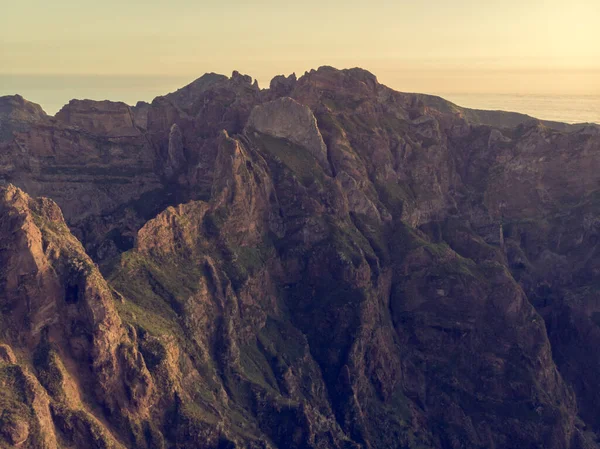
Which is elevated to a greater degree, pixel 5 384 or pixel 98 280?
pixel 98 280

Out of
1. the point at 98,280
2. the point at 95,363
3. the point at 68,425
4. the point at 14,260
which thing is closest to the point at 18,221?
the point at 14,260

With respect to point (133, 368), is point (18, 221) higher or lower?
higher

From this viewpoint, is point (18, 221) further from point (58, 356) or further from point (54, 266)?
point (58, 356)

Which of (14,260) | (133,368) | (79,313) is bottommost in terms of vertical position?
(133,368)

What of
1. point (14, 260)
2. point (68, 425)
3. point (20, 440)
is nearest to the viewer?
point (20, 440)

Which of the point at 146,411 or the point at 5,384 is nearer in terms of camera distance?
the point at 5,384

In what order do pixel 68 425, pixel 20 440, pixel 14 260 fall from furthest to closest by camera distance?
pixel 14 260, pixel 68 425, pixel 20 440

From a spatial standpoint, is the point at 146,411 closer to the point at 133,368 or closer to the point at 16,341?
the point at 133,368

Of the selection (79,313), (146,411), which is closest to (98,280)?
(79,313)

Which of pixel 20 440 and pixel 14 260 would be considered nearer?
pixel 20 440
